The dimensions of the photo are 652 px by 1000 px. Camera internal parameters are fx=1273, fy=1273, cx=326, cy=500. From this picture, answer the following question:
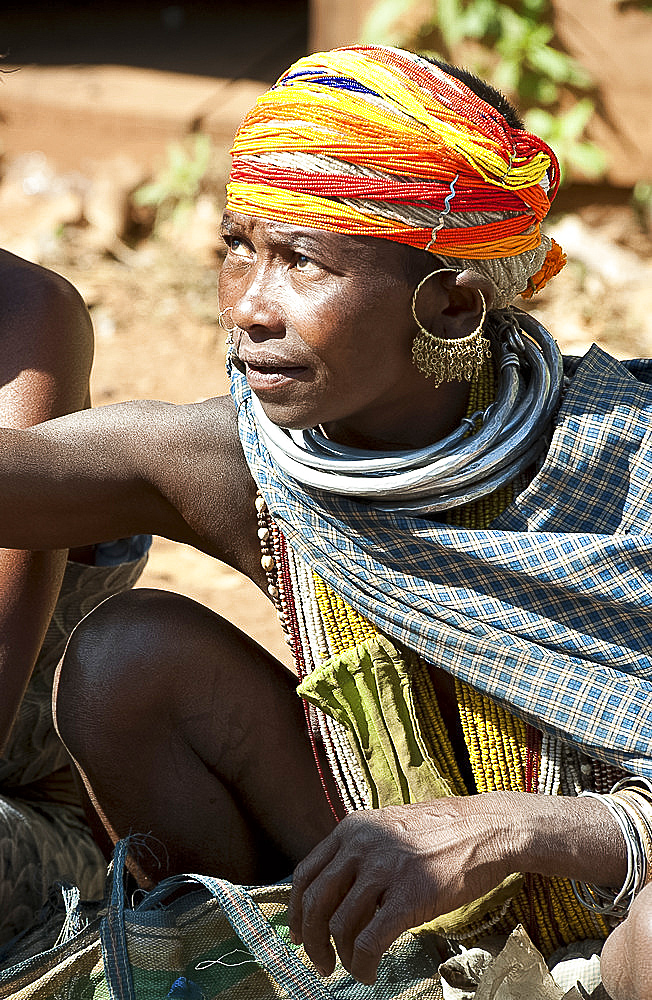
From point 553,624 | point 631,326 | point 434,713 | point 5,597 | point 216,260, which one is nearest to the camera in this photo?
point 553,624

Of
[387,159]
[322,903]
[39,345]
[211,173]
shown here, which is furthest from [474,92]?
[211,173]

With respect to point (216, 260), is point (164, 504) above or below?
above

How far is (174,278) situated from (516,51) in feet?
5.88

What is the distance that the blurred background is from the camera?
5.39 metres

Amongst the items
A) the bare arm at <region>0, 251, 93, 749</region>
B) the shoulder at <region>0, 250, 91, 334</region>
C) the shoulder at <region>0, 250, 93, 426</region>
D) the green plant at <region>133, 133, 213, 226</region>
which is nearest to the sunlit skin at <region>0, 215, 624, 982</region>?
the bare arm at <region>0, 251, 93, 749</region>

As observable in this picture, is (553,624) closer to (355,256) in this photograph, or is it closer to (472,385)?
(472,385)

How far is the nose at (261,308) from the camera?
1775 millimetres

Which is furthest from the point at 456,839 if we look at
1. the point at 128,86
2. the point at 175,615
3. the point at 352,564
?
the point at 128,86

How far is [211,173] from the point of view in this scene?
608 centimetres

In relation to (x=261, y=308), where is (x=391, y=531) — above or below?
below

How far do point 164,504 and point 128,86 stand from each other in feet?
17.2

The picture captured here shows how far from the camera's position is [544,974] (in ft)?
6.51

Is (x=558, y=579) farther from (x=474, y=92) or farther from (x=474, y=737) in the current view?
(x=474, y=92)

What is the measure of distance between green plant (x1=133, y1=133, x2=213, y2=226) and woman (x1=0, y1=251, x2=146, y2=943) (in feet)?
12.1
